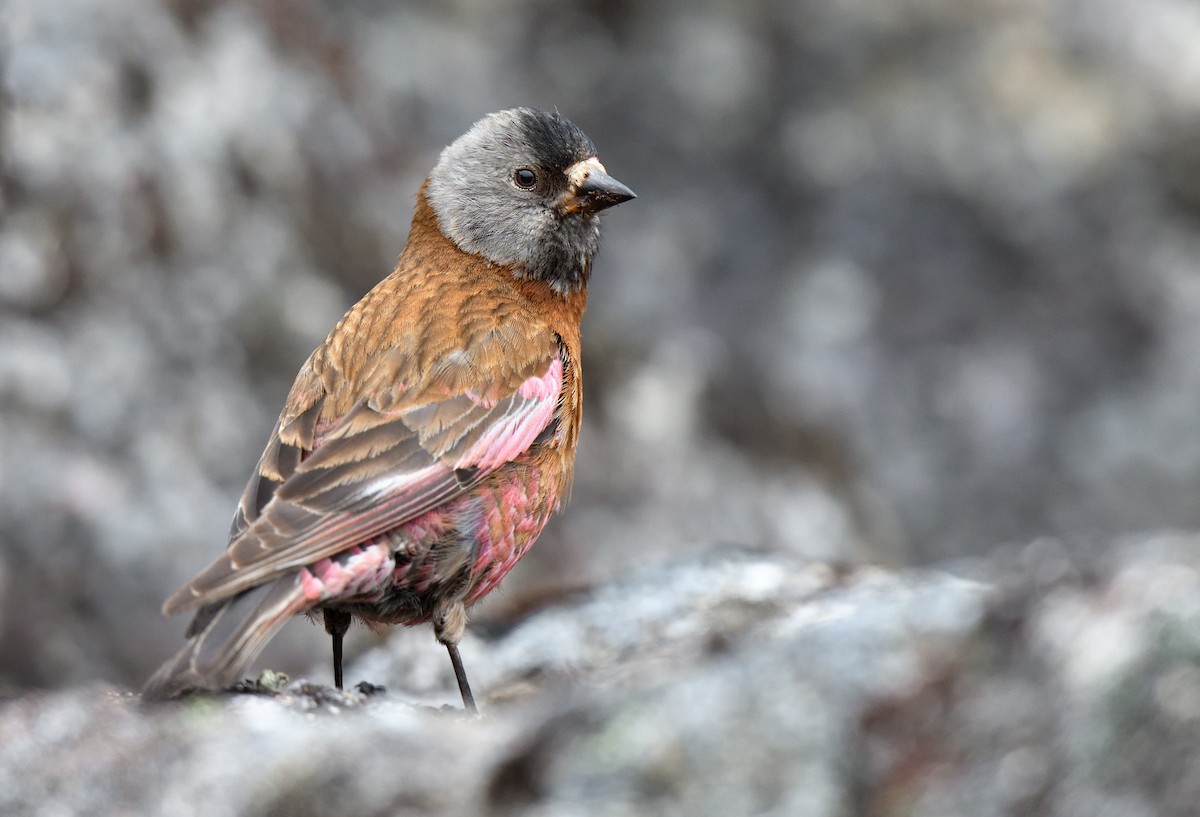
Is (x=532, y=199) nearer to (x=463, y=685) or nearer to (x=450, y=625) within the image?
(x=450, y=625)

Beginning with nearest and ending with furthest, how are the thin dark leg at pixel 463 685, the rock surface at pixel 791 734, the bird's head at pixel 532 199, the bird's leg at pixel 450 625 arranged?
the rock surface at pixel 791 734 → the thin dark leg at pixel 463 685 → the bird's leg at pixel 450 625 → the bird's head at pixel 532 199

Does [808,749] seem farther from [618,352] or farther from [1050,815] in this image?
[618,352]

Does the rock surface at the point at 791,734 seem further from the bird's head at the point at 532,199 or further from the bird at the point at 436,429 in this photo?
the bird's head at the point at 532,199

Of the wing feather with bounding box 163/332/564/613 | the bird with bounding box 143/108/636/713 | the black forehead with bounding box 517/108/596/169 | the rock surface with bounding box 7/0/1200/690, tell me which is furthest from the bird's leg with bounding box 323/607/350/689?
the black forehead with bounding box 517/108/596/169

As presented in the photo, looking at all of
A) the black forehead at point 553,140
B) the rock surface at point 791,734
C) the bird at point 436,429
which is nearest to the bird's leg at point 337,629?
the bird at point 436,429

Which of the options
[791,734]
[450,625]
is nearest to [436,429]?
[450,625]

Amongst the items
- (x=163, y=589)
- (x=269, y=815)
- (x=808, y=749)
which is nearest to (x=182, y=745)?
(x=269, y=815)

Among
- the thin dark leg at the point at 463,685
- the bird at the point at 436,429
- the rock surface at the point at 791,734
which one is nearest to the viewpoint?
the rock surface at the point at 791,734
